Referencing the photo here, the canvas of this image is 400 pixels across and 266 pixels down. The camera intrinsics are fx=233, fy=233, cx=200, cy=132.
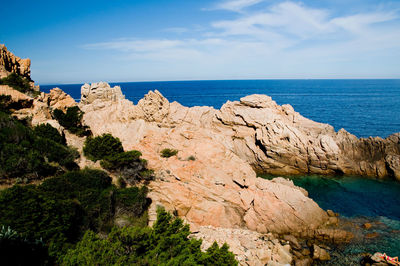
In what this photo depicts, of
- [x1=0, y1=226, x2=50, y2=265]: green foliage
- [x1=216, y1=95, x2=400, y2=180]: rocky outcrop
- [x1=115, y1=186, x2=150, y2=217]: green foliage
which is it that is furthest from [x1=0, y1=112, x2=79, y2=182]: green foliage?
[x1=216, y1=95, x2=400, y2=180]: rocky outcrop

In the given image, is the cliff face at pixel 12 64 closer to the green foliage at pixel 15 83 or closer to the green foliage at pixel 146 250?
the green foliage at pixel 15 83

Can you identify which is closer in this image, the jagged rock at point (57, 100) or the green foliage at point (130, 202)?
the green foliage at point (130, 202)

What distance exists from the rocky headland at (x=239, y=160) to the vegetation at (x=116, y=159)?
1.27 meters

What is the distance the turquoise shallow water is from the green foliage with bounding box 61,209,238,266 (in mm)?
14035

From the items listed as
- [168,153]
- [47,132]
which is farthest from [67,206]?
[168,153]

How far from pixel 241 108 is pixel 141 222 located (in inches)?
1196

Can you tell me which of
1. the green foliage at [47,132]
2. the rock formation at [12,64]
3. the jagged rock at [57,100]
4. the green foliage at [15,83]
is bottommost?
the green foliage at [47,132]

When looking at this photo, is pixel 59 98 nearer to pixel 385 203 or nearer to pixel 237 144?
pixel 237 144

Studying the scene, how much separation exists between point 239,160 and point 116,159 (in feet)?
51.4

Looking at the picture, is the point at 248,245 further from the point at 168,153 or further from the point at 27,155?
the point at 27,155

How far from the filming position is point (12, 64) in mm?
34000

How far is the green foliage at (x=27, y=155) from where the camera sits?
16.7 m

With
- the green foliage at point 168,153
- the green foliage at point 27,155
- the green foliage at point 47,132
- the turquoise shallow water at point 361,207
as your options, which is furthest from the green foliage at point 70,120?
the turquoise shallow water at point 361,207

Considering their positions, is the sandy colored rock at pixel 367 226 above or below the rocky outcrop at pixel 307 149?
below
